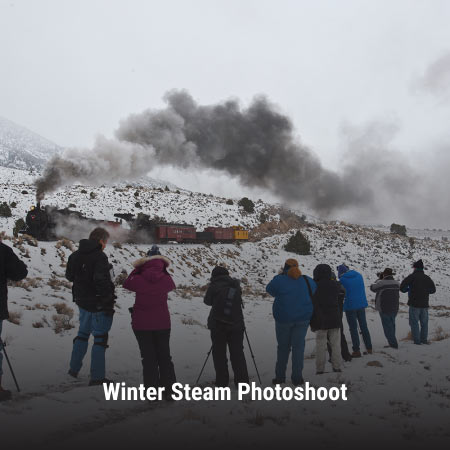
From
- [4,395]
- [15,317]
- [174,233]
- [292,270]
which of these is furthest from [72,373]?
[174,233]

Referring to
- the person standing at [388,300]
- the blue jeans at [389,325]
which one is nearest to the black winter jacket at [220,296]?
the person standing at [388,300]

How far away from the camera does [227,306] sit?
5.71 m

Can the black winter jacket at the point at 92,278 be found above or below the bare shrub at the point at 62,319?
above

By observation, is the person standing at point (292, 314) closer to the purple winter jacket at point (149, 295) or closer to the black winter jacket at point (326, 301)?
the black winter jacket at point (326, 301)

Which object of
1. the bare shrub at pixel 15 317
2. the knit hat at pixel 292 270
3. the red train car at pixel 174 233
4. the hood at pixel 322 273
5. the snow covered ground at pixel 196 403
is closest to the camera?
the snow covered ground at pixel 196 403

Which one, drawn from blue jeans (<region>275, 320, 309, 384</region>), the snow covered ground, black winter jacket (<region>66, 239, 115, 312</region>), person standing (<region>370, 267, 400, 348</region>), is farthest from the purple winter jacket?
person standing (<region>370, 267, 400, 348</region>)

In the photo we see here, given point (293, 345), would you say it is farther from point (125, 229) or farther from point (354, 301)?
point (125, 229)

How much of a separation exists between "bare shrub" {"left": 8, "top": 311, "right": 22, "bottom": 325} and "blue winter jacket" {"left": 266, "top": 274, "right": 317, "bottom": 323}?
5.84m

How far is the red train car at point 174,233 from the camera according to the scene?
107 feet

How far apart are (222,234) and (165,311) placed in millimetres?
33276

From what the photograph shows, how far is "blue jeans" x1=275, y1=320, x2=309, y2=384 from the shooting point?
19.6 ft

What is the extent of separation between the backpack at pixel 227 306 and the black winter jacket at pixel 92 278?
1.56m

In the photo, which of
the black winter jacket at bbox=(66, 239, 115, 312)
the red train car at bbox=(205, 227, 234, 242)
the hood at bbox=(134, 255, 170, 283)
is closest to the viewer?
the hood at bbox=(134, 255, 170, 283)

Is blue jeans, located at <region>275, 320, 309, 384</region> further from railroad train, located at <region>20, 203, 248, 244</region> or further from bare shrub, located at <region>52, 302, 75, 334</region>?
railroad train, located at <region>20, 203, 248, 244</region>
